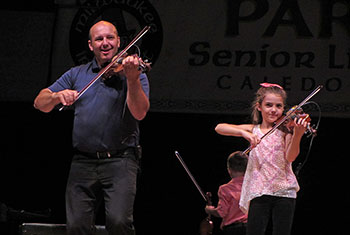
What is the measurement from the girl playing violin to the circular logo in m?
1.53

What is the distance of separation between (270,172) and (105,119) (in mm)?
1155

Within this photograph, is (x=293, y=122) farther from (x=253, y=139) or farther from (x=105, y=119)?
(x=105, y=119)

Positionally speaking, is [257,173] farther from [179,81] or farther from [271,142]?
[179,81]

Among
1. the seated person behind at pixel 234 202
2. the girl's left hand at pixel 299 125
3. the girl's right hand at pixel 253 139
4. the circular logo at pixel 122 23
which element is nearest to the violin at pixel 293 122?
the girl's left hand at pixel 299 125

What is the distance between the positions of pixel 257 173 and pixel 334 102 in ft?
4.93

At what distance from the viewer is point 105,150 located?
3.53 meters

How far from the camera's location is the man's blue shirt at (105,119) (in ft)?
11.6

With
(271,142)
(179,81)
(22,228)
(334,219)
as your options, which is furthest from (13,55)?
(334,219)

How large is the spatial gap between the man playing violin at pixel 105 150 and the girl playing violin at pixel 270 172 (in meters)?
0.82

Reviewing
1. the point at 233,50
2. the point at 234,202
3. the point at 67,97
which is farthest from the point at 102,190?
the point at 233,50

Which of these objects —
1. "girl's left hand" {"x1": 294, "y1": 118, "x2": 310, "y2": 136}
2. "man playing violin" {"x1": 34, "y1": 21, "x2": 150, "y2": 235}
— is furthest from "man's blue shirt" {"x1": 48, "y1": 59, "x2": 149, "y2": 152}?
"girl's left hand" {"x1": 294, "y1": 118, "x2": 310, "y2": 136}

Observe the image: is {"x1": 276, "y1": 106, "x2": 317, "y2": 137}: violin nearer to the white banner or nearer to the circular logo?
the white banner

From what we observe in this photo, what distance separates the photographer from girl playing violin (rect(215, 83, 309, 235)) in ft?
13.1

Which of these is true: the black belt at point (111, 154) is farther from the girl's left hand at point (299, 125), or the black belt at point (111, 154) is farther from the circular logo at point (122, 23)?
the circular logo at point (122, 23)
